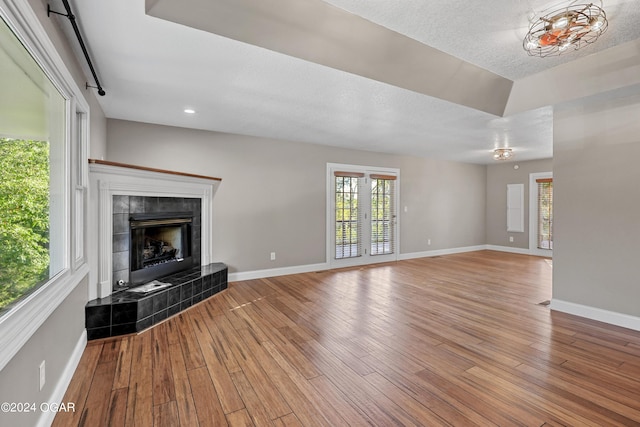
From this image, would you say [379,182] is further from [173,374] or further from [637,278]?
[173,374]

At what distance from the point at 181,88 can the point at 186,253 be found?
216 centimetres

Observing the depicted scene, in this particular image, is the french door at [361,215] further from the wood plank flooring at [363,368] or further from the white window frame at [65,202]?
the white window frame at [65,202]

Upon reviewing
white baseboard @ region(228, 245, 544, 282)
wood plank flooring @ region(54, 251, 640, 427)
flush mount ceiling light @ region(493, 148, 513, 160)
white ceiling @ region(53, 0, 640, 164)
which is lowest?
wood plank flooring @ region(54, 251, 640, 427)

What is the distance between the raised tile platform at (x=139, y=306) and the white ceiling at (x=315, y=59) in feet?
6.71

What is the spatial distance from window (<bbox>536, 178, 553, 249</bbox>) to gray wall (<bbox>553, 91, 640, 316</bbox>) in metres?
4.45

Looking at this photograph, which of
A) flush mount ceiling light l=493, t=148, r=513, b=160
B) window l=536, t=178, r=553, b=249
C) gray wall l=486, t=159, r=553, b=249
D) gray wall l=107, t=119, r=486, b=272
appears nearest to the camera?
gray wall l=107, t=119, r=486, b=272

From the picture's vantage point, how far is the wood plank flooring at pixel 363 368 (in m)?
1.72

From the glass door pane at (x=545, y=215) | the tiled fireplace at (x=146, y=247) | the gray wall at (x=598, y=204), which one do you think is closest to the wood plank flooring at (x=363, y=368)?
the tiled fireplace at (x=146, y=247)

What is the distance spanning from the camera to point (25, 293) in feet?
4.69

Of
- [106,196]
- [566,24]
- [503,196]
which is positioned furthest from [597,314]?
[503,196]

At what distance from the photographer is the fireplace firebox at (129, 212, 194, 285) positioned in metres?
3.29

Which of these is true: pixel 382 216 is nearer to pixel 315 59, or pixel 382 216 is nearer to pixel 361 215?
pixel 361 215

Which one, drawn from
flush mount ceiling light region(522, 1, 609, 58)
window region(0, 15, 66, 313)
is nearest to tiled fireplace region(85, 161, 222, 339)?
window region(0, 15, 66, 313)

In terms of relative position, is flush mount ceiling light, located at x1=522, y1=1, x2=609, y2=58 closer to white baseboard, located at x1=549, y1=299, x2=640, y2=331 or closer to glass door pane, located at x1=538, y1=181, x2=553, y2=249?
white baseboard, located at x1=549, y1=299, x2=640, y2=331
